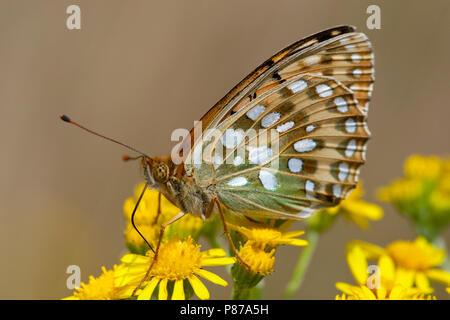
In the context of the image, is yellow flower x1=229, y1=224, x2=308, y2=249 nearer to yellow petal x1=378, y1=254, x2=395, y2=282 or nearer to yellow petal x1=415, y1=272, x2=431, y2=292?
yellow petal x1=378, y1=254, x2=395, y2=282

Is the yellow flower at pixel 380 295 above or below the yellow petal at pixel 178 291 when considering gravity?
below

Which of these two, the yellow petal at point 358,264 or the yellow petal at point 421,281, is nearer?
the yellow petal at point 358,264

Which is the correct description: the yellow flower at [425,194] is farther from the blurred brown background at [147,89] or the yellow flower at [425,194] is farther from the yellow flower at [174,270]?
the blurred brown background at [147,89]

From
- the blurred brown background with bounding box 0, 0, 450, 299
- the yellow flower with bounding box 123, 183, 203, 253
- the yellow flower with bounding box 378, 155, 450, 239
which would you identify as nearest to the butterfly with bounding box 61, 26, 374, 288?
the yellow flower with bounding box 123, 183, 203, 253

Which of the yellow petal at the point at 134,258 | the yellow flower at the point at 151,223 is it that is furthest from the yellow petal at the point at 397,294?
the yellow petal at the point at 134,258

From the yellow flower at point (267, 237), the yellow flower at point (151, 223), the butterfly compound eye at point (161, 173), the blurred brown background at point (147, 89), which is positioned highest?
the blurred brown background at point (147, 89)
